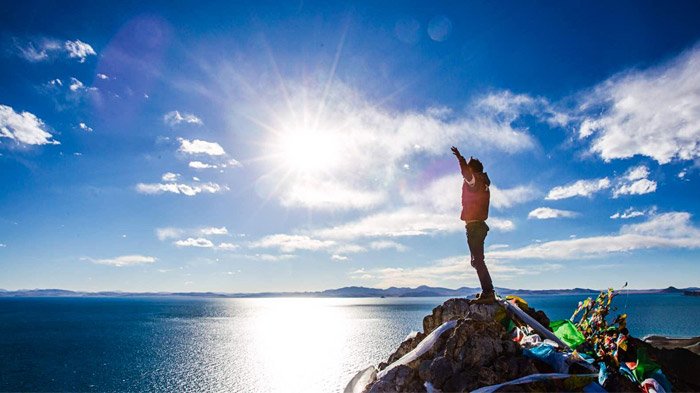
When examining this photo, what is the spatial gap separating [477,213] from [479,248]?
1.12m

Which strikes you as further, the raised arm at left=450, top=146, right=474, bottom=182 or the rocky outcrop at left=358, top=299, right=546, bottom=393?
the raised arm at left=450, top=146, right=474, bottom=182

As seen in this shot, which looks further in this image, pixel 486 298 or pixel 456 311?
pixel 456 311

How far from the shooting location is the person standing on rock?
11.6m

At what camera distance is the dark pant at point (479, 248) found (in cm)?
1220

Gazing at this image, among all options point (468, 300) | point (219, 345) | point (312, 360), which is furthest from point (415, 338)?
point (219, 345)

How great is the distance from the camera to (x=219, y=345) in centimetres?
9788

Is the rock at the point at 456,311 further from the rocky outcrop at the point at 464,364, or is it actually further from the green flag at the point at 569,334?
the green flag at the point at 569,334

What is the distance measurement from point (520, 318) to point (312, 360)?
78593 millimetres

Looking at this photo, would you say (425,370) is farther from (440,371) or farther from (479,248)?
(479,248)

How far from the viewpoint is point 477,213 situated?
12055 mm

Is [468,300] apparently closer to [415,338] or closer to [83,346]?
[415,338]

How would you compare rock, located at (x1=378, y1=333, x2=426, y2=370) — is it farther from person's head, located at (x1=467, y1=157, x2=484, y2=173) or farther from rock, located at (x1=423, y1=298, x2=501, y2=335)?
person's head, located at (x1=467, y1=157, x2=484, y2=173)

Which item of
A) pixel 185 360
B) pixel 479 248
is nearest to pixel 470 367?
pixel 479 248

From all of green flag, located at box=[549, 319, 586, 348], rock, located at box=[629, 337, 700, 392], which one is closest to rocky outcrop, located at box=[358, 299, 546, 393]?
green flag, located at box=[549, 319, 586, 348]
